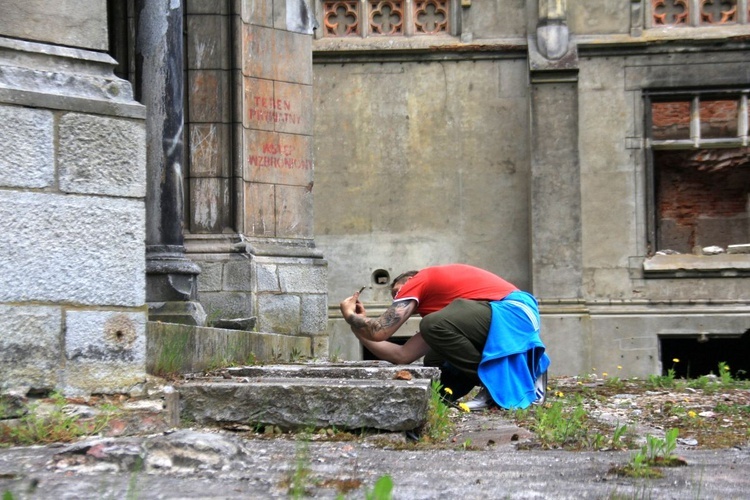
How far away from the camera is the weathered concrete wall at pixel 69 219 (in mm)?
4770

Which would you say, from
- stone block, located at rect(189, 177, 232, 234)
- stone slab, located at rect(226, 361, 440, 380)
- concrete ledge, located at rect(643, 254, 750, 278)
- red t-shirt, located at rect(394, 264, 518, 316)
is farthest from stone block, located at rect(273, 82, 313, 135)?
concrete ledge, located at rect(643, 254, 750, 278)

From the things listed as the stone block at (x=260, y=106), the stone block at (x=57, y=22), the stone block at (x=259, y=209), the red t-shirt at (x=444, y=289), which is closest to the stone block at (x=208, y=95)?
the stone block at (x=260, y=106)

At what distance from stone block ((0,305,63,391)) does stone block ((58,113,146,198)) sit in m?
0.53

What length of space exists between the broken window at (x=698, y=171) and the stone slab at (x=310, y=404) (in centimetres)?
1145

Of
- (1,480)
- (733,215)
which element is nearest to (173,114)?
(1,480)

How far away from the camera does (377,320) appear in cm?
741

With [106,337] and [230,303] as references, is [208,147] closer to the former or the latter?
[230,303]

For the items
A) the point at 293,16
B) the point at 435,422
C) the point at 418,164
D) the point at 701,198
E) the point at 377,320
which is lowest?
the point at 435,422

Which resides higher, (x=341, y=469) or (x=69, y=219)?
(x=69, y=219)

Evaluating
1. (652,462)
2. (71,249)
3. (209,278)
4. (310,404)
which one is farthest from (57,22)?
(209,278)

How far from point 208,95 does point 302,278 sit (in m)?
1.66

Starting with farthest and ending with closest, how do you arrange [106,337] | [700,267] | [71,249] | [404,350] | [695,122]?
[695,122]
[700,267]
[404,350]
[106,337]
[71,249]

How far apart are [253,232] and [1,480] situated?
6.36 m

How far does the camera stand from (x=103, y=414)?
4.77 m
